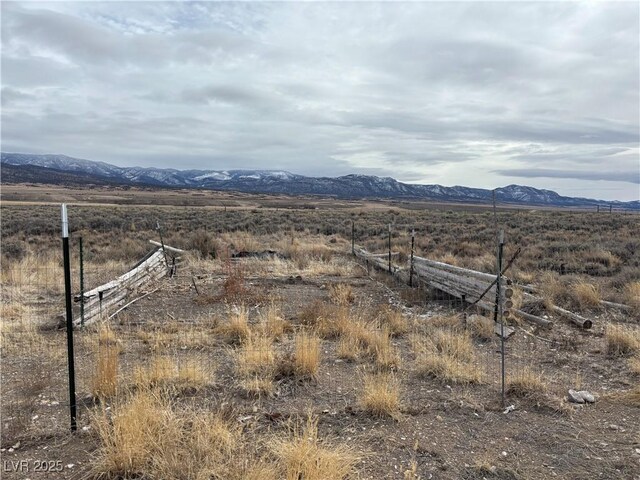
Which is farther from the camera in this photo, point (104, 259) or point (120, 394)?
point (104, 259)

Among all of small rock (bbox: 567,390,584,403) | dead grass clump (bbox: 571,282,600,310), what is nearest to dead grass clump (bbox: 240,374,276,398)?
small rock (bbox: 567,390,584,403)

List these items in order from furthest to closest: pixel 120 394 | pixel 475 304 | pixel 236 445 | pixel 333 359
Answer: pixel 475 304
pixel 333 359
pixel 120 394
pixel 236 445

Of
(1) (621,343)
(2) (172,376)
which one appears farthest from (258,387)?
(1) (621,343)

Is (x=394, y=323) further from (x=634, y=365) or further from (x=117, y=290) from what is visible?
(x=117, y=290)

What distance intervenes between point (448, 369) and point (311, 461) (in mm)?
3042

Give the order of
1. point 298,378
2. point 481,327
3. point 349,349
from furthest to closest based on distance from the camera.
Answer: point 481,327
point 349,349
point 298,378

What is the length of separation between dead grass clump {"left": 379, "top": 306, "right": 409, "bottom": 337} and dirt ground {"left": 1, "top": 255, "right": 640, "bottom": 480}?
0.24 meters

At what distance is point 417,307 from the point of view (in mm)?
10492

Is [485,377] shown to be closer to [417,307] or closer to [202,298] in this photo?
[417,307]

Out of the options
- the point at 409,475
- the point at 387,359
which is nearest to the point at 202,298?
the point at 387,359

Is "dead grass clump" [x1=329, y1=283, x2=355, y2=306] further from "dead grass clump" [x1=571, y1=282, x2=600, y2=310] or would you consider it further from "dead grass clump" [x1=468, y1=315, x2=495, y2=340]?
"dead grass clump" [x1=571, y1=282, x2=600, y2=310]

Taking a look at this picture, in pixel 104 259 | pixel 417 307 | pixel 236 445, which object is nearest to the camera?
pixel 236 445

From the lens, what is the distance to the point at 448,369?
5969mm

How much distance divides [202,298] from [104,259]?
786 centimetres
